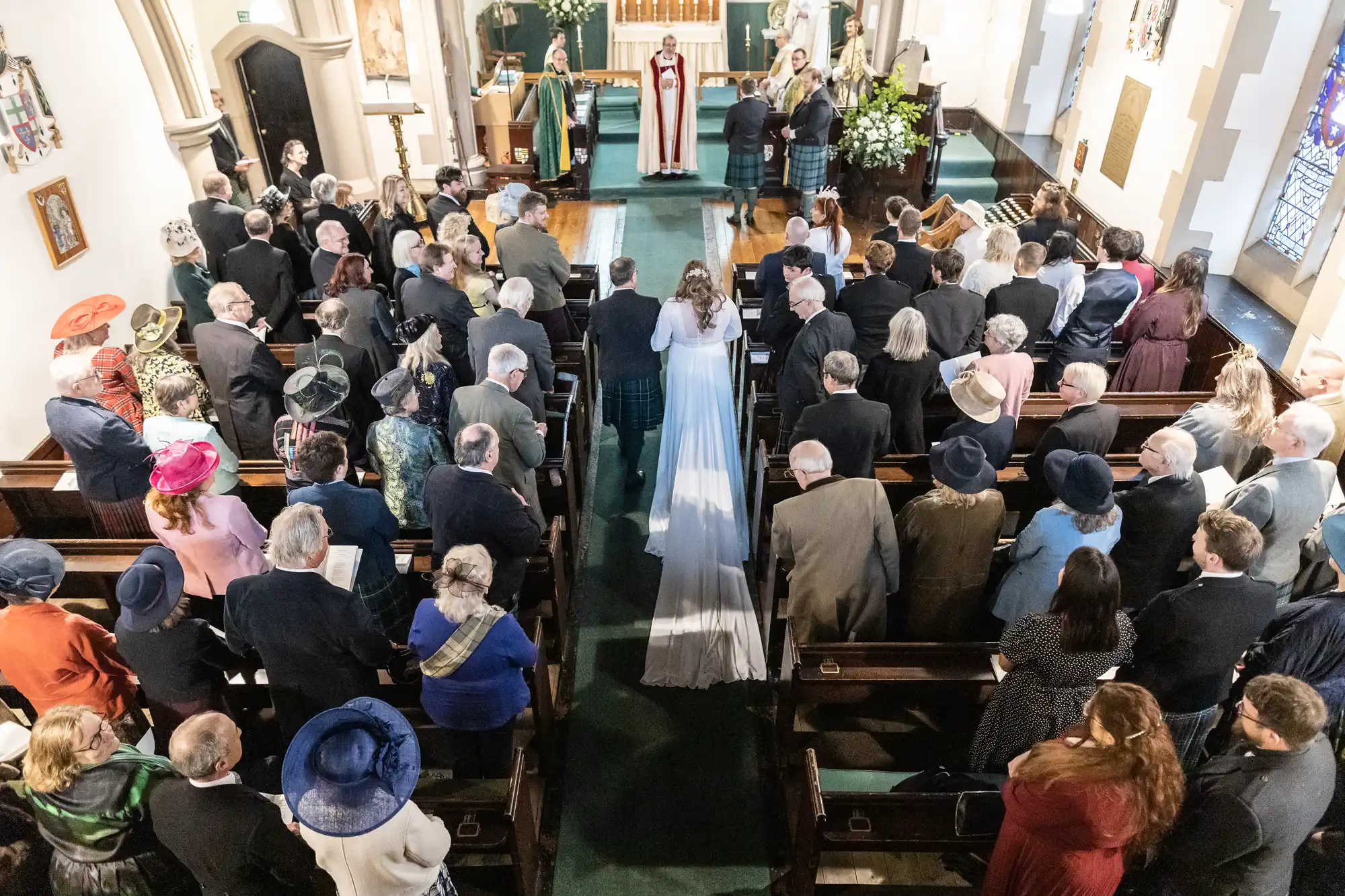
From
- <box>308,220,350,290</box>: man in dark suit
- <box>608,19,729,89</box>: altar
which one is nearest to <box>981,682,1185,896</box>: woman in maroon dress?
<box>308,220,350,290</box>: man in dark suit

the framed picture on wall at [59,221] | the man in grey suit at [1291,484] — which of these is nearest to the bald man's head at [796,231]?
the man in grey suit at [1291,484]

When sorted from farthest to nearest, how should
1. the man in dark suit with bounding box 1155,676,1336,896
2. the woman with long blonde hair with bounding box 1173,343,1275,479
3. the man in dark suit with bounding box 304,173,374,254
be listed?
the man in dark suit with bounding box 304,173,374,254, the woman with long blonde hair with bounding box 1173,343,1275,479, the man in dark suit with bounding box 1155,676,1336,896

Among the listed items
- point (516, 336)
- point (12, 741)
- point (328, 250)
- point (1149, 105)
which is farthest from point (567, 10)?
point (12, 741)

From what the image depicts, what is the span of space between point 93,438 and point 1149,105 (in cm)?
875

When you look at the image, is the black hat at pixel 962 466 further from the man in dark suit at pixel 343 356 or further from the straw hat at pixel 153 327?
the straw hat at pixel 153 327

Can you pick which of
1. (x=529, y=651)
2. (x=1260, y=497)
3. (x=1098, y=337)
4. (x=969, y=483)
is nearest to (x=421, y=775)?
(x=529, y=651)

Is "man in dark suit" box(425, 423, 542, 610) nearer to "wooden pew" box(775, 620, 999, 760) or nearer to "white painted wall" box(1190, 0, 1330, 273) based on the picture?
"wooden pew" box(775, 620, 999, 760)

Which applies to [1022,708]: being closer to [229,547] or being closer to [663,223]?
[229,547]

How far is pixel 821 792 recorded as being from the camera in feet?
9.05

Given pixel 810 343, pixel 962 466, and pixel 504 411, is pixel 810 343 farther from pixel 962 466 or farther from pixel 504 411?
pixel 504 411

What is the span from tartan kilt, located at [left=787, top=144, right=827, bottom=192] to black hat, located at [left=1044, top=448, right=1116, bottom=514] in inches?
259

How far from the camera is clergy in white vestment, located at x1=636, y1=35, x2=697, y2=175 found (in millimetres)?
9500

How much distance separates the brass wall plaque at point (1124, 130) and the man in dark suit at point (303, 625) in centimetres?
836

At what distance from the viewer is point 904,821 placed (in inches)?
107
